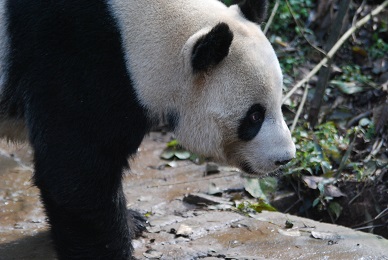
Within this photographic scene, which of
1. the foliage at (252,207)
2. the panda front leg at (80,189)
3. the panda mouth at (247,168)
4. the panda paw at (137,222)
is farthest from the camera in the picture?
the foliage at (252,207)

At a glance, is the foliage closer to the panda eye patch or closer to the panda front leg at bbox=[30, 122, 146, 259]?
the panda eye patch

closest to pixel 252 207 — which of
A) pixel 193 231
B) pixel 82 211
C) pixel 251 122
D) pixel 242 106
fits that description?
pixel 193 231

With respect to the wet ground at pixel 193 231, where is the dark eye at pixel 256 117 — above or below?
above

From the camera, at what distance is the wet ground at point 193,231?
5.00 metres

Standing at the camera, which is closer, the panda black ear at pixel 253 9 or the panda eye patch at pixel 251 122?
the panda eye patch at pixel 251 122

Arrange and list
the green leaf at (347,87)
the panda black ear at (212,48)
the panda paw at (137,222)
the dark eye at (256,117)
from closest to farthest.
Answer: the panda black ear at (212,48)
the dark eye at (256,117)
the panda paw at (137,222)
the green leaf at (347,87)

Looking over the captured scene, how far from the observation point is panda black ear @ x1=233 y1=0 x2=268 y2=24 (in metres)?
4.77

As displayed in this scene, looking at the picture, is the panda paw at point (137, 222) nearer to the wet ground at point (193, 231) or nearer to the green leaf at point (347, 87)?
the wet ground at point (193, 231)

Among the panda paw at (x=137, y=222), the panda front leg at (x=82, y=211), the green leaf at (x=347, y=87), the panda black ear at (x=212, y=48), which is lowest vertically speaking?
the green leaf at (x=347, y=87)

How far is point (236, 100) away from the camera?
4418 millimetres

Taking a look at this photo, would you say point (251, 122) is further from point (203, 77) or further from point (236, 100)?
point (203, 77)

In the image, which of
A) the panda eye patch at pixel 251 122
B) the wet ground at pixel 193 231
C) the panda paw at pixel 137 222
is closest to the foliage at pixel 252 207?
the wet ground at pixel 193 231

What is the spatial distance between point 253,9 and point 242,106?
816 mm

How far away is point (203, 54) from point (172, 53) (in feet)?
0.86
